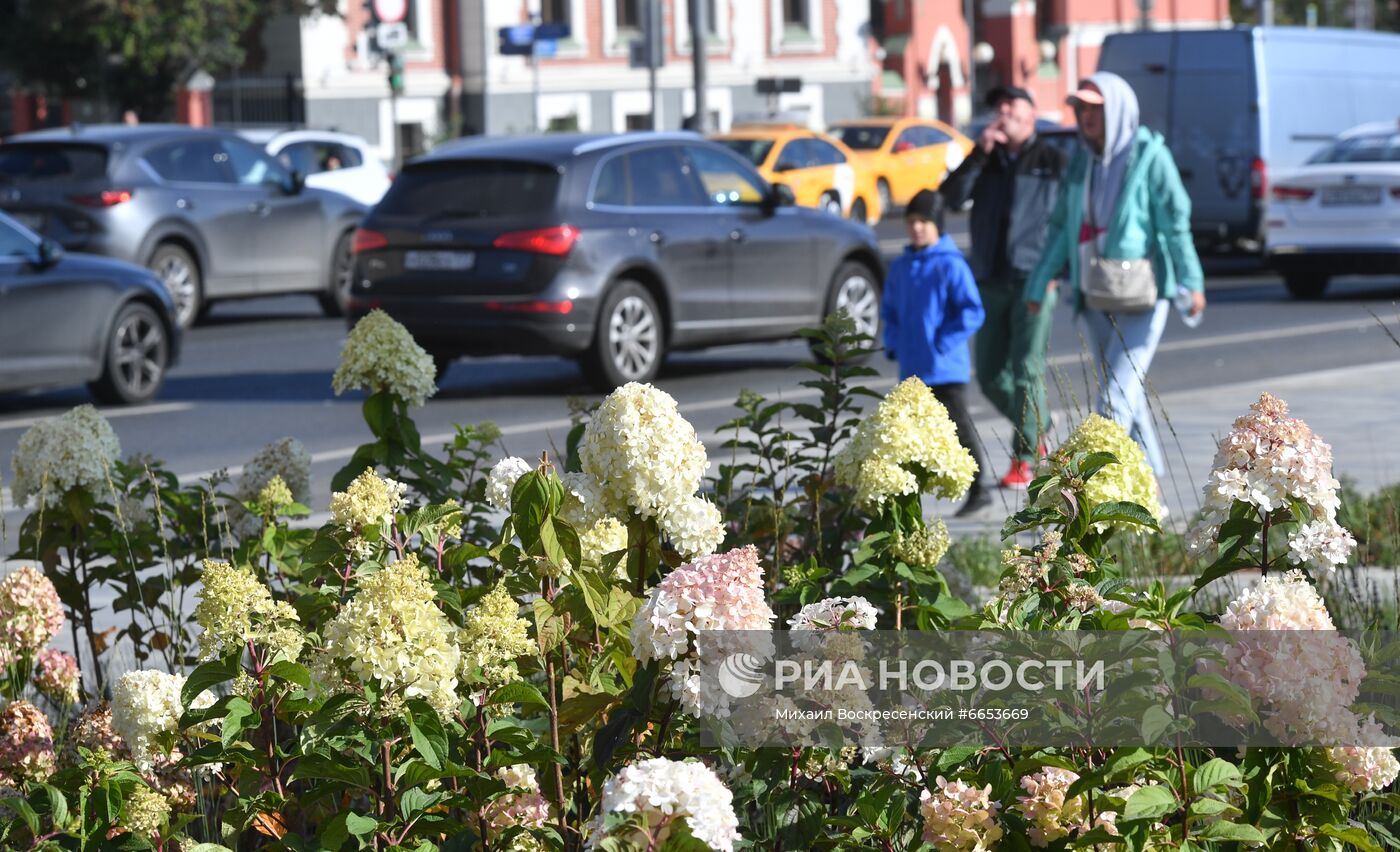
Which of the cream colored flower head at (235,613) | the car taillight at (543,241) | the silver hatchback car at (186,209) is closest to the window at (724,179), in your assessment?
the car taillight at (543,241)

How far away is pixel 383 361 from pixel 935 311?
15.0 feet

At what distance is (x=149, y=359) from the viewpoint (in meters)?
14.2

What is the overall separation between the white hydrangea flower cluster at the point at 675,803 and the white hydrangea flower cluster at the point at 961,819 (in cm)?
52

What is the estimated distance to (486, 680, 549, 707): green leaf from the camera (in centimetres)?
298

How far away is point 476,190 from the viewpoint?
45.5 feet

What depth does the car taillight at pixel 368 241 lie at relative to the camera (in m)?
13.9

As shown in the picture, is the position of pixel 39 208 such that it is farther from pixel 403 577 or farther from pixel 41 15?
pixel 41 15

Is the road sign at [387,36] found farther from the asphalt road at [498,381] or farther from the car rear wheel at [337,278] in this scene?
the asphalt road at [498,381]

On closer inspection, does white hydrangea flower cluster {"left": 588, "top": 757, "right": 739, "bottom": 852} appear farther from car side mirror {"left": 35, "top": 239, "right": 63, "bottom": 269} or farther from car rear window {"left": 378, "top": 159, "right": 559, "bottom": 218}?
car side mirror {"left": 35, "top": 239, "right": 63, "bottom": 269}

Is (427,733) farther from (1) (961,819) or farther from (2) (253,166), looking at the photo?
(2) (253,166)

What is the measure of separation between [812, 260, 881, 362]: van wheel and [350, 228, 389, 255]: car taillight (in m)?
3.26

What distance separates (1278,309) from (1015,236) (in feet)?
34.1

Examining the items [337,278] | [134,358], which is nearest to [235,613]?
[134,358]

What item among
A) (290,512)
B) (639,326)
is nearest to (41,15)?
(639,326)
